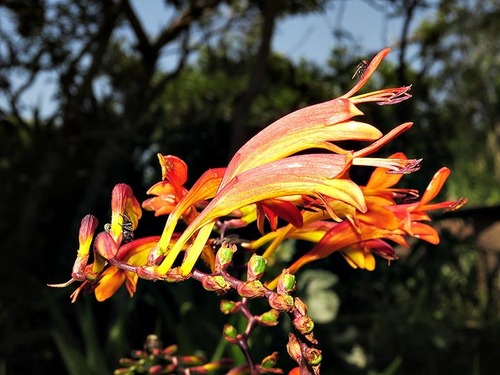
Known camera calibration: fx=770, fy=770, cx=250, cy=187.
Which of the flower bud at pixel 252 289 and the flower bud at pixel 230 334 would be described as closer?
the flower bud at pixel 252 289

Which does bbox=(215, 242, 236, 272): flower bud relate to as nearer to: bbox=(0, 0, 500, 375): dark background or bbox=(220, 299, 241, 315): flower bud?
bbox=(220, 299, 241, 315): flower bud

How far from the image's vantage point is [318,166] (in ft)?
1.69

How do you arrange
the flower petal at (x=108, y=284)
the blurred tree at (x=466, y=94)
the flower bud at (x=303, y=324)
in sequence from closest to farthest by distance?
the flower bud at (x=303, y=324)
the flower petal at (x=108, y=284)
the blurred tree at (x=466, y=94)

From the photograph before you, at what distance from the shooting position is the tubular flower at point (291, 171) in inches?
20.1

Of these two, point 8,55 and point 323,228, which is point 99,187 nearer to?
point 8,55

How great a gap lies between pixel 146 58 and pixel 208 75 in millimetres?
2945

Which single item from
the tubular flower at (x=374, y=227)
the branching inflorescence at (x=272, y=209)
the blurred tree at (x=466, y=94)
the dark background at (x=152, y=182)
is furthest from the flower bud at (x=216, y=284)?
the blurred tree at (x=466, y=94)

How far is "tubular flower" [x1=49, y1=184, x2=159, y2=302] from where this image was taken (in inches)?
19.1

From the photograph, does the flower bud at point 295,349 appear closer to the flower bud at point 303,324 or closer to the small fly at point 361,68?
the flower bud at point 303,324

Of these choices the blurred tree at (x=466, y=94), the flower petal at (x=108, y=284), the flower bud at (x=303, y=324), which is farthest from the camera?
the blurred tree at (x=466, y=94)

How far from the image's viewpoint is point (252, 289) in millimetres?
A: 466

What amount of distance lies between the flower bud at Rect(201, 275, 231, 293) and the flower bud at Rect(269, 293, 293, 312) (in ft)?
0.13

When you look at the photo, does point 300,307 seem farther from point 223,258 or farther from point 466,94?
point 466,94

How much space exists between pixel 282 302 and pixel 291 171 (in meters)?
0.11
